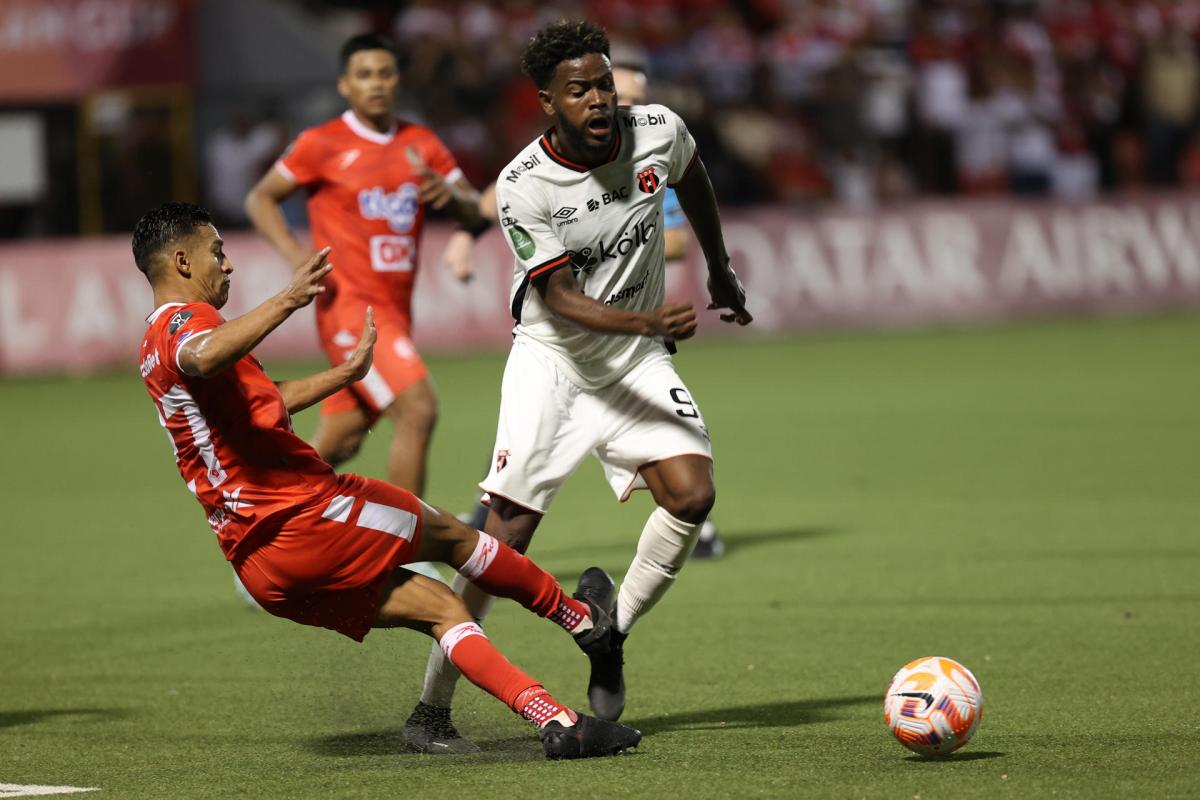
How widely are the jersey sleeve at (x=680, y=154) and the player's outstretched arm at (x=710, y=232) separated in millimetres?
39

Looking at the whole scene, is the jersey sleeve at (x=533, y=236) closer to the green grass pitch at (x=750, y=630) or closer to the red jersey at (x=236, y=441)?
the red jersey at (x=236, y=441)

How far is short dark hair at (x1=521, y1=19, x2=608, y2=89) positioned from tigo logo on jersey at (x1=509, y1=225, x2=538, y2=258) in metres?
0.48

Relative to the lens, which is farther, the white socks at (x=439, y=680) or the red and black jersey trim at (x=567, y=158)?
the red and black jersey trim at (x=567, y=158)

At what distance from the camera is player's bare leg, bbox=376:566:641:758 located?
5.63m

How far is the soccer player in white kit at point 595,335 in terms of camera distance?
20.4ft

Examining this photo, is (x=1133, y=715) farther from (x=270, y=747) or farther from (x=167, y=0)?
(x=167, y=0)

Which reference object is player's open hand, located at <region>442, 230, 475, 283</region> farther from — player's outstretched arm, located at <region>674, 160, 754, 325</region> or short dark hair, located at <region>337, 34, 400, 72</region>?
player's outstretched arm, located at <region>674, 160, 754, 325</region>

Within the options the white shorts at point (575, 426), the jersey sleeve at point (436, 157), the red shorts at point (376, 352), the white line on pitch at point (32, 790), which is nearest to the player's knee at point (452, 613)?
the white shorts at point (575, 426)

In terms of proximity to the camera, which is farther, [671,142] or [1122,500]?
[1122,500]

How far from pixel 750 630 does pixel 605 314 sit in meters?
2.38

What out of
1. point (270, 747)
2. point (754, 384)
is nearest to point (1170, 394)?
point (754, 384)

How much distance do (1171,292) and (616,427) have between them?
18.0m

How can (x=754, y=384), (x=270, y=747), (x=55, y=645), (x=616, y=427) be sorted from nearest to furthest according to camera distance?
(x=270, y=747) < (x=616, y=427) < (x=55, y=645) < (x=754, y=384)

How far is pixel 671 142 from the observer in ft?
21.3
